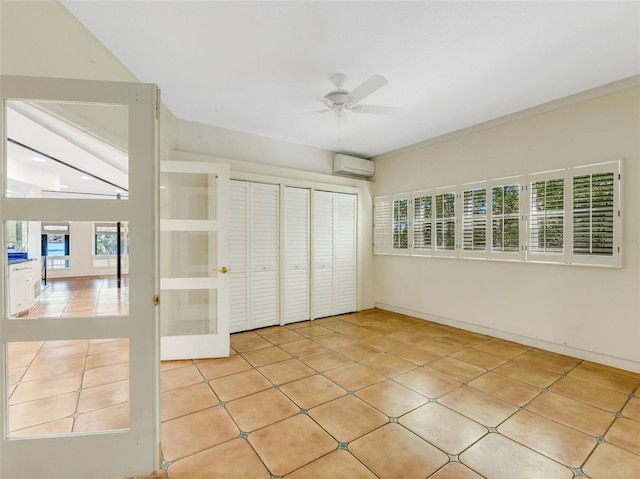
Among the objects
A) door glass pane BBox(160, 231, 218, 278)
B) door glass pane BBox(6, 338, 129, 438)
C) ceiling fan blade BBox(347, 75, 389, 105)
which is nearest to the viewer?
door glass pane BBox(6, 338, 129, 438)

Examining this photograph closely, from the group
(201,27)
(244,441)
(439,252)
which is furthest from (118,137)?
(439,252)

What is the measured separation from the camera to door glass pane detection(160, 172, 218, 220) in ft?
11.0

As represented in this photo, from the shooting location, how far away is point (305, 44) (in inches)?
91.8

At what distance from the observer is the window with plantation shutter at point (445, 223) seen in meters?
4.26

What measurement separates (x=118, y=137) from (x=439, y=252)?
13.2 ft

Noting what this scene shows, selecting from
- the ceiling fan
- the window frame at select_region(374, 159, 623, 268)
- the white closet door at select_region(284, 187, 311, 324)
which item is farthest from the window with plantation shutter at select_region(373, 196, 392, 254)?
the ceiling fan

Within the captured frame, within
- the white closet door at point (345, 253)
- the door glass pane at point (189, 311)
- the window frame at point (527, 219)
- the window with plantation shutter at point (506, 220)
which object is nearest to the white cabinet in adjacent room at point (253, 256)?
the door glass pane at point (189, 311)

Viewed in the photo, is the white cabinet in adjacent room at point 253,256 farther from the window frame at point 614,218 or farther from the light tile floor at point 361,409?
the window frame at point 614,218

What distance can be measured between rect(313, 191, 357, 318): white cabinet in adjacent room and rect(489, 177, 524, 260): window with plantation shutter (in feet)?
7.00

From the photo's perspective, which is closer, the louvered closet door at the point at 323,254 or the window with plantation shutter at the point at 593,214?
the window with plantation shutter at the point at 593,214

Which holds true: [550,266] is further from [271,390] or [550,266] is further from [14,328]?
[14,328]

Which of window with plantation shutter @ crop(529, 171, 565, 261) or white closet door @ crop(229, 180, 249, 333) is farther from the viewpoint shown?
white closet door @ crop(229, 180, 249, 333)

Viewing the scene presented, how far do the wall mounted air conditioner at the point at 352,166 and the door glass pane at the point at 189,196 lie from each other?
2.32 meters

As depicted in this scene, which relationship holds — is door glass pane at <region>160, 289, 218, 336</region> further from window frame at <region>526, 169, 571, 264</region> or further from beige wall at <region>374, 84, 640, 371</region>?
window frame at <region>526, 169, 571, 264</region>
